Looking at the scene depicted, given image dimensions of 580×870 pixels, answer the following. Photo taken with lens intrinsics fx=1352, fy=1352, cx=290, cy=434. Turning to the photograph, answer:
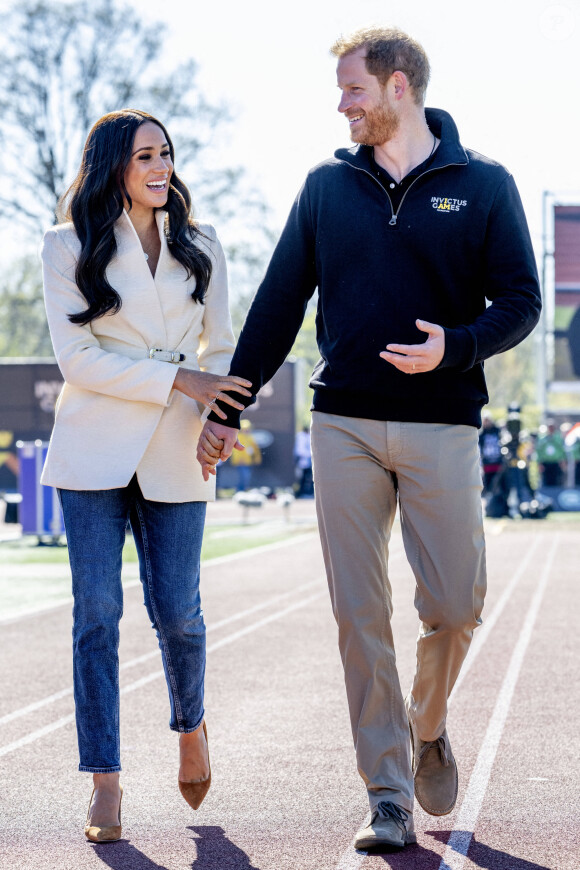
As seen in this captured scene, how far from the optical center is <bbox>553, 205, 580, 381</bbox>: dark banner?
29.5 metres

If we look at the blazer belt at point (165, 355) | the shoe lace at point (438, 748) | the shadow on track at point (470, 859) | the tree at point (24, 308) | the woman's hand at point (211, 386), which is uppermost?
the tree at point (24, 308)

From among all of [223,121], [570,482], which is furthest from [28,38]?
[570,482]

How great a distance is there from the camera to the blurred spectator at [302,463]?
30.7m

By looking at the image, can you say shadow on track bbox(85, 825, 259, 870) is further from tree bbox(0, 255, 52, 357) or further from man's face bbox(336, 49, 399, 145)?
tree bbox(0, 255, 52, 357)

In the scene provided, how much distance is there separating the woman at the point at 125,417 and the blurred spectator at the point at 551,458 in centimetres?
2211

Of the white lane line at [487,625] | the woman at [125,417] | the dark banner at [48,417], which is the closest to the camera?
the woman at [125,417]

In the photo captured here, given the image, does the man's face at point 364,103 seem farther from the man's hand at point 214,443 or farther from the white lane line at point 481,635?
the white lane line at point 481,635

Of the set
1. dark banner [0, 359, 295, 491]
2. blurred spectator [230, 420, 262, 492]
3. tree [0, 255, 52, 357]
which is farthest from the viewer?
tree [0, 255, 52, 357]

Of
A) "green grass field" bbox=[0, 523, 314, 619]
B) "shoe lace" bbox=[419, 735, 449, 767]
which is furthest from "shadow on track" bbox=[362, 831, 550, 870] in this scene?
"green grass field" bbox=[0, 523, 314, 619]

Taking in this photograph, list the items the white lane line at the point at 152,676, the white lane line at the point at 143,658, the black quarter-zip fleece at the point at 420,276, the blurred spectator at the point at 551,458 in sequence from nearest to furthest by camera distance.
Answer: the black quarter-zip fleece at the point at 420,276
the white lane line at the point at 152,676
the white lane line at the point at 143,658
the blurred spectator at the point at 551,458

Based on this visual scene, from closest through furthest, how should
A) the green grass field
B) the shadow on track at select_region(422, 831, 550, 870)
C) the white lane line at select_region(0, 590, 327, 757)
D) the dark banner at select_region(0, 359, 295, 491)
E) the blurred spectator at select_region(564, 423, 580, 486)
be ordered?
the shadow on track at select_region(422, 831, 550, 870) → the white lane line at select_region(0, 590, 327, 757) → the green grass field → the blurred spectator at select_region(564, 423, 580, 486) → the dark banner at select_region(0, 359, 295, 491)

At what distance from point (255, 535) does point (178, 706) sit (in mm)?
14441

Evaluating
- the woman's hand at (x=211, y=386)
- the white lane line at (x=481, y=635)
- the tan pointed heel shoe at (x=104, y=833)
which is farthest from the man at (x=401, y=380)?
the tan pointed heel shoe at (x=104, y=833)

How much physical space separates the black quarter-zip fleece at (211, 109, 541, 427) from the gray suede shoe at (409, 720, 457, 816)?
975 mm
